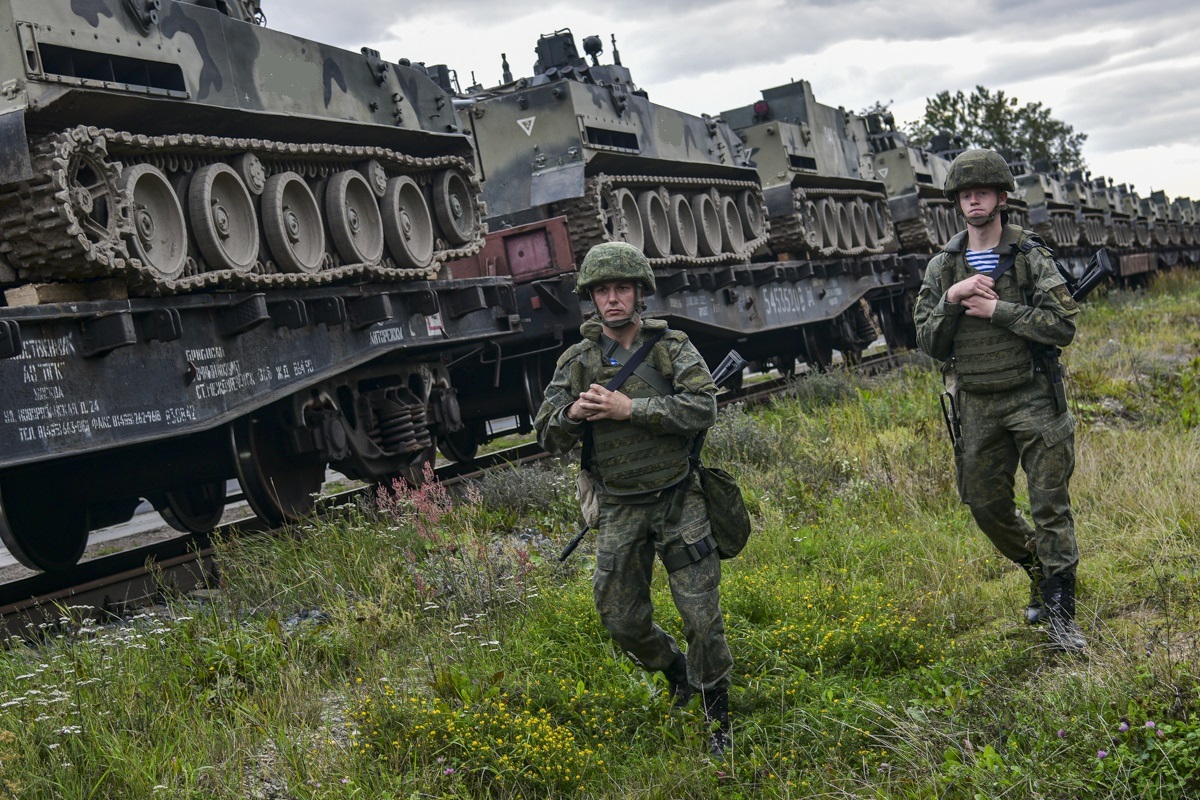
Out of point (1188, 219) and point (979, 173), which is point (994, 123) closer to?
point (1188, 219)

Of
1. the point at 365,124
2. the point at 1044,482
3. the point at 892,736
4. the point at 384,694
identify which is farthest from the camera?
the point at 365,124

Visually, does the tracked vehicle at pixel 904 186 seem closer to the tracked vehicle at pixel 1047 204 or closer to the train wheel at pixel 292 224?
the tracked vehicle at pixel 1047 204

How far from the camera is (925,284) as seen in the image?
5.94 meters

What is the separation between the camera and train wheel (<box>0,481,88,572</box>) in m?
7.96

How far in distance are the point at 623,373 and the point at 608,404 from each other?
19 cm

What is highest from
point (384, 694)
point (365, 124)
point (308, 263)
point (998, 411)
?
point (365, 124)

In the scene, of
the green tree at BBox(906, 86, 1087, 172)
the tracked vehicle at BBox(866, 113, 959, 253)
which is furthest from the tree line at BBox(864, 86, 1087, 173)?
the tracked vehicle at BBox(866, 113, 959, 253)

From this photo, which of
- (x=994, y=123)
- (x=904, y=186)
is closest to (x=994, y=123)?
(x=994, y=123)

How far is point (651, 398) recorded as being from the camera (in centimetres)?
467

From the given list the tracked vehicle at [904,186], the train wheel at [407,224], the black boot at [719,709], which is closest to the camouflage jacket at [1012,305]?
the black boot at [719,709]

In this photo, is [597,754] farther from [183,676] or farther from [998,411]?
[998,411]

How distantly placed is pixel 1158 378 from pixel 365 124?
6.95 metres

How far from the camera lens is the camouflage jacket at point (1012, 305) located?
5.45 m

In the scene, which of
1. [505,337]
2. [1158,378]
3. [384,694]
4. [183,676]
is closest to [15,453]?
[183,676]
